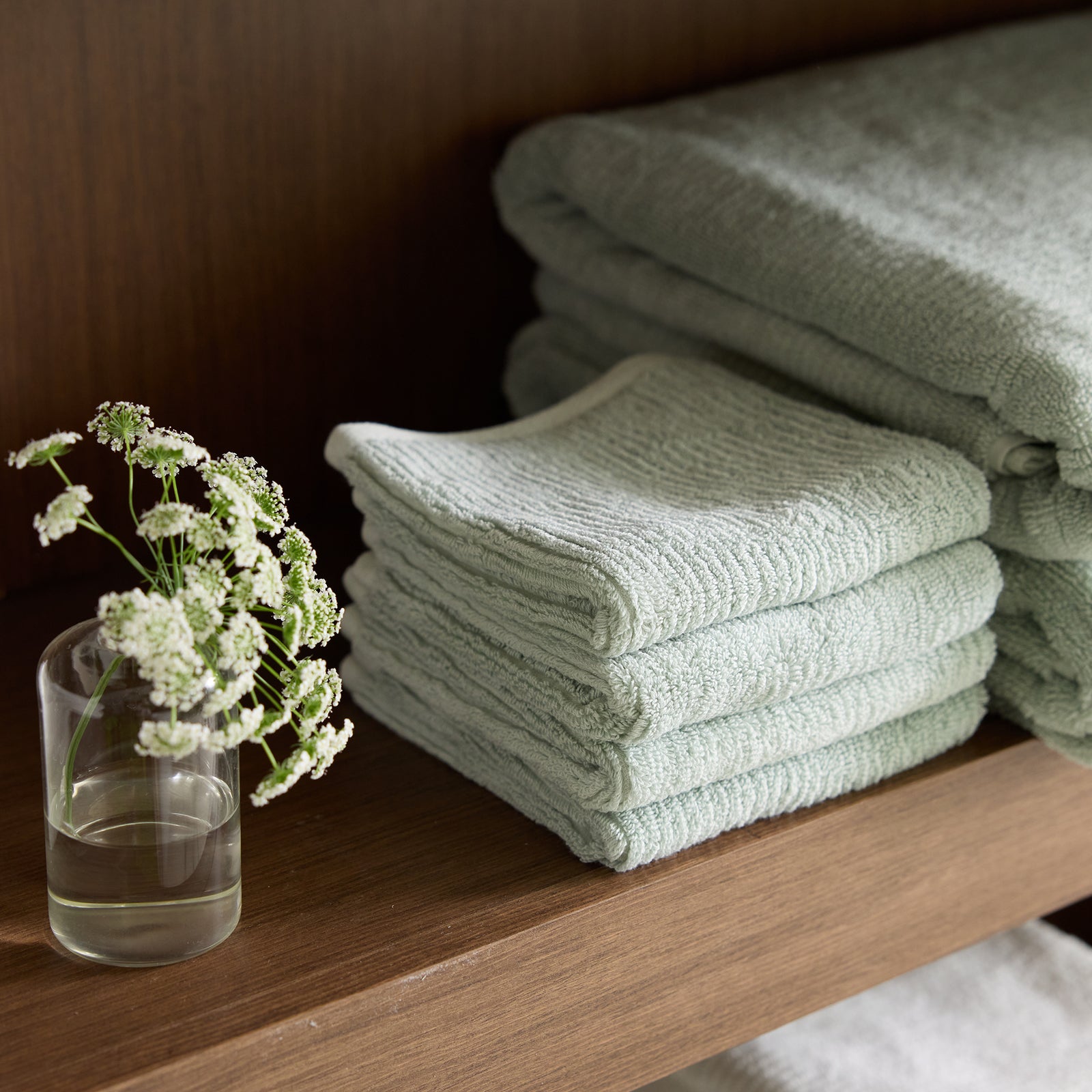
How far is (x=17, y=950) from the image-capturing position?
1.89 feet

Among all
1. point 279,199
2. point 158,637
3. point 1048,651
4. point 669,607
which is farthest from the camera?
point 279,199

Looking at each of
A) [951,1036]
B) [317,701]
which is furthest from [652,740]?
[951,1036]

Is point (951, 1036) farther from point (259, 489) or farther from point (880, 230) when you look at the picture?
point (259, 489)

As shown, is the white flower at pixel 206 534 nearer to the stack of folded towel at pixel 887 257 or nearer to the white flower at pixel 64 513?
the white flower at pixel 64 513

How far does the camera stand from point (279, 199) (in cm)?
84

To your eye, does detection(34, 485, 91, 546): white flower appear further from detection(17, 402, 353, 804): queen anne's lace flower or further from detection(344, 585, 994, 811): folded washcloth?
detection(344, 585, 994, 811): folded washcloth

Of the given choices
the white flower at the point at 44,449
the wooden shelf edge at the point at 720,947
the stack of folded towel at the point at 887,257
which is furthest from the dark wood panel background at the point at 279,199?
the wooden shelf edge at the point at 720,947

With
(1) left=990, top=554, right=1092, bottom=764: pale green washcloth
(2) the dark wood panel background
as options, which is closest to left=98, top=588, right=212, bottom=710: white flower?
(2) the dark wood panel background

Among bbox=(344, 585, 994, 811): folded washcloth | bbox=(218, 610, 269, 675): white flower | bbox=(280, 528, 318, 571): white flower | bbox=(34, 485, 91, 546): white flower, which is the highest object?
bbox=(34, 485, 91, 546): white flower

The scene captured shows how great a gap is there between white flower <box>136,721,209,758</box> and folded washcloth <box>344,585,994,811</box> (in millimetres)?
186

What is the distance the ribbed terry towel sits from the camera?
70 centimetres

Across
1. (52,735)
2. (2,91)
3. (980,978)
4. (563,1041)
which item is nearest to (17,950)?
(52,735)

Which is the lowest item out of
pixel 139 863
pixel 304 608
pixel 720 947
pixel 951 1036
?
pixel 951 1036

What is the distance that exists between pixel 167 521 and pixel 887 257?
17.2 inches
